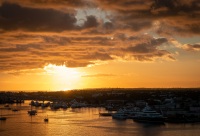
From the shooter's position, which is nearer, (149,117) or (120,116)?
(149,117)

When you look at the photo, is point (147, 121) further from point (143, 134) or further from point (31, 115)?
point (31, 115)

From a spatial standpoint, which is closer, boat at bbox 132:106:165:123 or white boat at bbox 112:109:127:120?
boat at bbox 132:106:165:123

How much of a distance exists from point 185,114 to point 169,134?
113ft

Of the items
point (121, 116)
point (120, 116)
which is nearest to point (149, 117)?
point (121, 116)

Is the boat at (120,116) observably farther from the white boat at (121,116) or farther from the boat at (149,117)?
the boat at (149,117)

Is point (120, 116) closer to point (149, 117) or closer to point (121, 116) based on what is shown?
point (121, 116)

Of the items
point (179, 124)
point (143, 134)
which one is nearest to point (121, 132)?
point (143, 134)

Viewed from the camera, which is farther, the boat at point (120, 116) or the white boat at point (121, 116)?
the white boat at point (121, 116)

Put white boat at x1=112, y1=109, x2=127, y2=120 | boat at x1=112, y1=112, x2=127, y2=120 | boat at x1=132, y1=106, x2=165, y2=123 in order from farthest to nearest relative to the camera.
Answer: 1. white boat at x1=112, y1=109, x2=127, y2=120
2. boat at x1=112, y1=112, x2=127, y2=120
3. boat at x1=132, y1=106, x2=165, y2=123

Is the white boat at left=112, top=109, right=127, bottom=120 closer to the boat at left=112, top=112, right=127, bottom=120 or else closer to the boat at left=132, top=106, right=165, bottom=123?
the boat at left=112, top=112, right=127, bottom=120

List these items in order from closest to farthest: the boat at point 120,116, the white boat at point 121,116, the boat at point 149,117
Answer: the boat at point 149,117 → the boat at point 120,116 → the white boat at point 121,116

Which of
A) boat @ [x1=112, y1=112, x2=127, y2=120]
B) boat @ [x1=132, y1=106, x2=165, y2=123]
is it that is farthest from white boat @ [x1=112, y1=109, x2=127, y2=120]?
boat @ [x1=132, y1=106, x2=165, y2=123]

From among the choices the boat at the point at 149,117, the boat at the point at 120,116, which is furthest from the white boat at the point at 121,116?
the boat at the point at 149,117

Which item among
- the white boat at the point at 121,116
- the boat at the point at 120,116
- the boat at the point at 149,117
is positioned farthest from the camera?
the white boat at the point at 121,116
